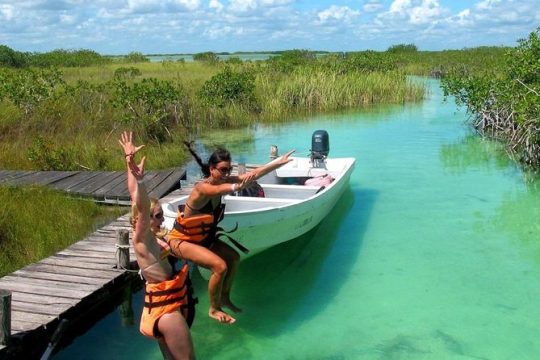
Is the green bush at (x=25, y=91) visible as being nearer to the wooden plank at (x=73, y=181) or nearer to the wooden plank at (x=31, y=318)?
the wooden plank at (x=73, y=181)

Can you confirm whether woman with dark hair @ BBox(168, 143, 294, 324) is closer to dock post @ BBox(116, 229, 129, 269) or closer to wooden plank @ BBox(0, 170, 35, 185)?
dock post @ BBox(116, 229, 129, 269)

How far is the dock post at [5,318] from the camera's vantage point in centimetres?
434

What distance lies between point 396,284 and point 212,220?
3391 millimetres

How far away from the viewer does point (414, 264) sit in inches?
312

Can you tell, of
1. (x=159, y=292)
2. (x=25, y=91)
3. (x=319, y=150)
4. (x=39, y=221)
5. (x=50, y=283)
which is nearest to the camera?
(x=159, y=292)

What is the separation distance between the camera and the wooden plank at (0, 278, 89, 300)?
554 centimetres

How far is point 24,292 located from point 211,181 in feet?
7.98

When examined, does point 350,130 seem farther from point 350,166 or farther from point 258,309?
point 258,309

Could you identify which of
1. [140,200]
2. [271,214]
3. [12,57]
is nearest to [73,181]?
[271,214]

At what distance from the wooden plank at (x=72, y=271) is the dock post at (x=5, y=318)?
1.50 meters

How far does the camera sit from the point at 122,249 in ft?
20.3

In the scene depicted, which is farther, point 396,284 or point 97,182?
point 97,182

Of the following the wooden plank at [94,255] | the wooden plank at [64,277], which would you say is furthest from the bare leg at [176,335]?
the wooden plank at [94,255]

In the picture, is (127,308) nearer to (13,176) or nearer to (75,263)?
(75,263)
